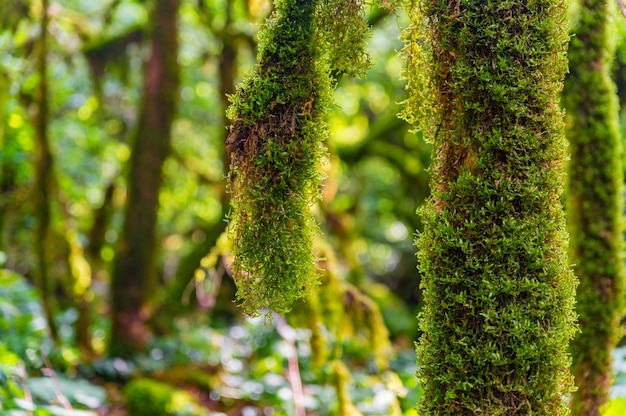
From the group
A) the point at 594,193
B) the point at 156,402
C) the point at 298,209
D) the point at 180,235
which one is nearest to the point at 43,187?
the point at 156,402

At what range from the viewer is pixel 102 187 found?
1019 cm

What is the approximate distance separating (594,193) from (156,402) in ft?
11.9

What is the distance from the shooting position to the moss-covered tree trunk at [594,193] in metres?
3.08

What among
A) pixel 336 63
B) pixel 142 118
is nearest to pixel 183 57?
pixel 142 118

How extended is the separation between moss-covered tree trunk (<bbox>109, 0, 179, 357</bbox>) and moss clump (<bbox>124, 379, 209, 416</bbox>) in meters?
1.40

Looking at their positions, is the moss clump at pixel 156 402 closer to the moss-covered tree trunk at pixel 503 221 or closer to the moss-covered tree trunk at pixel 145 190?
the moss-covered tree trunk at pixel 145 190

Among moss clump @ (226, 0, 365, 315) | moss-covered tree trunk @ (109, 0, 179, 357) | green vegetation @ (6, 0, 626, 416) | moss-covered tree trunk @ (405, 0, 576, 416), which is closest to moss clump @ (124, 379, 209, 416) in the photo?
green vegetation @ (6, 0, 626, 416)

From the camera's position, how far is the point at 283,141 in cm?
201

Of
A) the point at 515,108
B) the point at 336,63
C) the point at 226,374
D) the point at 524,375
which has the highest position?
the point at 336,63

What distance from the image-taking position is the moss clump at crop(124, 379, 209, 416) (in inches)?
194

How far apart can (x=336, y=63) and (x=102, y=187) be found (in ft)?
29.0

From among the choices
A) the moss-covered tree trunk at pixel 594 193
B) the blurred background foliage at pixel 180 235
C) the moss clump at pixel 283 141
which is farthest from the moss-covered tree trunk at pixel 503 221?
the moss-covered tree trunk at pixel 594 193

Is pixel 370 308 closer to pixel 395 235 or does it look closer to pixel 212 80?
pixel 212 80

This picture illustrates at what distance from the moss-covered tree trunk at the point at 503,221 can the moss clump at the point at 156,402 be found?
11.5ft
